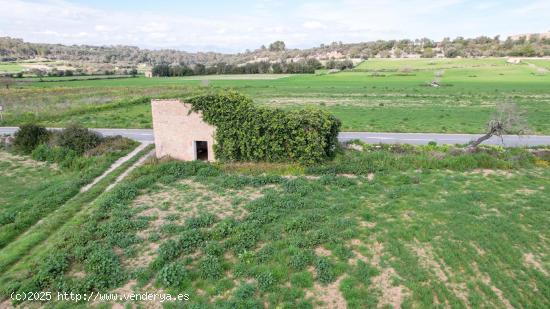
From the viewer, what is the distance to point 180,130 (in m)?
21.0

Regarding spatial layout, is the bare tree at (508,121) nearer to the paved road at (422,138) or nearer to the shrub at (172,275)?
the paved road at (422,138)

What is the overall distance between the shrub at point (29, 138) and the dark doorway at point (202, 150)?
1107cm

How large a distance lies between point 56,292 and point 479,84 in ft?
219

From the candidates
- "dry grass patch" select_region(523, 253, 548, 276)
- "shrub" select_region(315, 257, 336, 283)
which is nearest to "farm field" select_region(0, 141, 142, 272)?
"shrub" select_region(315, 257, 336, 283)

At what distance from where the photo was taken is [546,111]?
35.6 m

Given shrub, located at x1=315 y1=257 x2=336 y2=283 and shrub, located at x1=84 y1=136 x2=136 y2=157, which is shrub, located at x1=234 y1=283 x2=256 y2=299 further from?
shrub, located at x1=84 y1=136 x2=136 y2=157

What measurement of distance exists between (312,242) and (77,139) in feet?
61.3

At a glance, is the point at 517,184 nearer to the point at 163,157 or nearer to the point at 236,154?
the point at 236,154

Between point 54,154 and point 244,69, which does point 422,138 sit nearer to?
point 54,154

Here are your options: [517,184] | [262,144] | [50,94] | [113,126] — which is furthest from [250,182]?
[50,94]

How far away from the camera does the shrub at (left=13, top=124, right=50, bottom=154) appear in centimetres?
2388

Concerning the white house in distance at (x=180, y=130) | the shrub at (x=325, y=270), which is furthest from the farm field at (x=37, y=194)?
the shrub at (x=325, y=270)

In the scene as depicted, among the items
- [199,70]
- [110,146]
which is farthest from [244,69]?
[110,146]

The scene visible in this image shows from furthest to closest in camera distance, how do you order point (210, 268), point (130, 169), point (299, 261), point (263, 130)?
point (130, 169) < point (263, 130) < point (299, 261) < point (210, 268)
